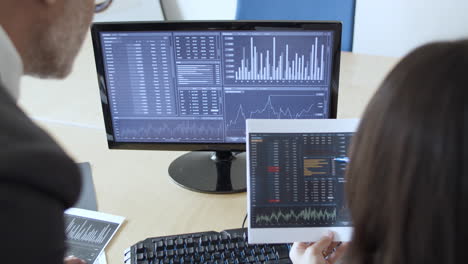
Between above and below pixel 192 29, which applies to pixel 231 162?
below

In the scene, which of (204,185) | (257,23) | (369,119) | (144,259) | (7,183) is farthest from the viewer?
(204,185)

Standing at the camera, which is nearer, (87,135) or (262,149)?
(262,149)

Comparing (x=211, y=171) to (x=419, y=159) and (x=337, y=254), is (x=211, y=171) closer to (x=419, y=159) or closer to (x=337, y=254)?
(x=337, y=254)

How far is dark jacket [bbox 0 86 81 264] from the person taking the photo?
0.46 meters

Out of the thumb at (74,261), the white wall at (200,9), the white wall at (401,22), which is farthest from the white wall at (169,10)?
the thumb at (74,261)

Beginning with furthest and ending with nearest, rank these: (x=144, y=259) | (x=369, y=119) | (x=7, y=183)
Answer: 1. (x=144, y=259)
2. (x=369, y=119)
3. (x=7, y=183)

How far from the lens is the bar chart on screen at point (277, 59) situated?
3.35 feet

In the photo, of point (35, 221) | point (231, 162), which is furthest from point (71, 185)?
point (231, 162)

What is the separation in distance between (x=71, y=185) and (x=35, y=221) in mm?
62

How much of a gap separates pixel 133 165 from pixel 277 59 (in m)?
0.48

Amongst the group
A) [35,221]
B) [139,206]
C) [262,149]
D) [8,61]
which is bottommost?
[139,206]

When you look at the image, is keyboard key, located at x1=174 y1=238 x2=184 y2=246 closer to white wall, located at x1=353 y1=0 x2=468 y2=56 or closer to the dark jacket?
the dark jacket

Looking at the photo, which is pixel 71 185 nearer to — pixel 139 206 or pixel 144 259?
pixel 144 259

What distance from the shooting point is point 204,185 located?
1136 millimetres
